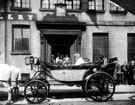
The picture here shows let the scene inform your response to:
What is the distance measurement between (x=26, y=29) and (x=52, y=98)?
336 inches

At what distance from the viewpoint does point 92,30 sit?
17.6m

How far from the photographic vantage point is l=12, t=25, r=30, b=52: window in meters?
17.0

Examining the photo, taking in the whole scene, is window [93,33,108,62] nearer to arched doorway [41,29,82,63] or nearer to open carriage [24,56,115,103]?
arched doorway [41,29,82,63]

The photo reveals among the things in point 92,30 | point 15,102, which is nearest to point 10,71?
point 15,102

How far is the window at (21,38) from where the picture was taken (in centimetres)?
1705

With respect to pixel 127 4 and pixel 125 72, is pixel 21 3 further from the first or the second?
pixel 127 4

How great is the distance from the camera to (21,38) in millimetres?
17078

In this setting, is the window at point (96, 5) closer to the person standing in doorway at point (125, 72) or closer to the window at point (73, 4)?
the window at point (73, 4)

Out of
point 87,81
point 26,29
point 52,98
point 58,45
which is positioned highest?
point 26,29

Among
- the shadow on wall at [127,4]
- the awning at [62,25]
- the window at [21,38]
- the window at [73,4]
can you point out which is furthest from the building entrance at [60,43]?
the shadow on wall at [127,4]

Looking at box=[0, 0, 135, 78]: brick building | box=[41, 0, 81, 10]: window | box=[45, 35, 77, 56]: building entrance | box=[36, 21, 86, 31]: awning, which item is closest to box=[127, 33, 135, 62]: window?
box=[0, 0, 135, 78]: brick building

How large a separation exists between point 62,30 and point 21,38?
284 centimetres

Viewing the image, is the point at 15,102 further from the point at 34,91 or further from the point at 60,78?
the point at 60,78

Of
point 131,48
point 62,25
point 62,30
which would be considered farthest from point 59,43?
point 131,48
